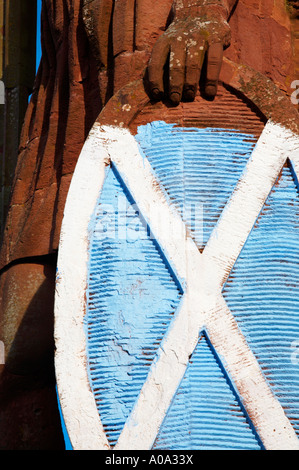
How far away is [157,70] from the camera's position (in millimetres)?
3275

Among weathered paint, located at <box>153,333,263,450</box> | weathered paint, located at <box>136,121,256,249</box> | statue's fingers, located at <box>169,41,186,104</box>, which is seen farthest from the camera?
statue's fingers, located at <box>169,41,186,104</box>

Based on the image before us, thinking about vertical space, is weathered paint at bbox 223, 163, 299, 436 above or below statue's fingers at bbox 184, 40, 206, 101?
below

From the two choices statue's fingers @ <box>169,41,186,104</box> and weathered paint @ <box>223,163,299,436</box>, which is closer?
weathered paint @ <box>223,163,299,436</box>

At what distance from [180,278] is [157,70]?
2.46 feet

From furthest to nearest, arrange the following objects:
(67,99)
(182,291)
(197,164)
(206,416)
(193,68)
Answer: (67,99), (193,68), (197,164), (182,291), (206,416)

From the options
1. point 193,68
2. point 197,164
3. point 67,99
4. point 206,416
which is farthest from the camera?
point 67,99

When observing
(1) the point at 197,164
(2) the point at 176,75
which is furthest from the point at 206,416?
(2) the point at 176,75

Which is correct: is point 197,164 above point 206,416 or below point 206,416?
above

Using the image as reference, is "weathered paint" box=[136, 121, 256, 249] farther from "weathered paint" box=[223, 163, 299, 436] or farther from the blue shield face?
"weathered paint" box=[223, 163, 299, 436]

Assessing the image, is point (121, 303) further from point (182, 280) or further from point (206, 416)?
point (206, 416)

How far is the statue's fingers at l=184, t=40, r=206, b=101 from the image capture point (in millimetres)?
3264

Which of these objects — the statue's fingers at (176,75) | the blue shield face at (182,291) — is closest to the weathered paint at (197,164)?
the blue shield face at (182,291)

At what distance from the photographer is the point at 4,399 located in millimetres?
3615

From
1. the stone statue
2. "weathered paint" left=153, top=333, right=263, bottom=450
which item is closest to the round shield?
"weathered paint" left=153, top=333, right=263, bottom=450
